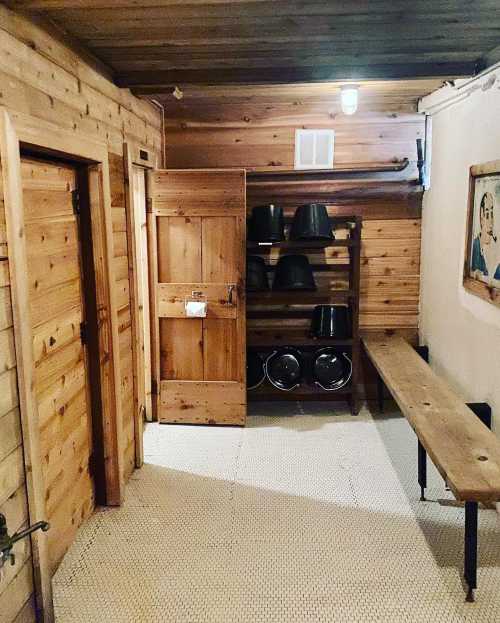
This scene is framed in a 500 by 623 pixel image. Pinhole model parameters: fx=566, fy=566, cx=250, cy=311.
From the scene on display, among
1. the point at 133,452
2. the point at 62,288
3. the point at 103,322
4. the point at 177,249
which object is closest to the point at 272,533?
the point at 133,452

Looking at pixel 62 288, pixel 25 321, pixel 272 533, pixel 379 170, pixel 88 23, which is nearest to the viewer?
pixel 25 321

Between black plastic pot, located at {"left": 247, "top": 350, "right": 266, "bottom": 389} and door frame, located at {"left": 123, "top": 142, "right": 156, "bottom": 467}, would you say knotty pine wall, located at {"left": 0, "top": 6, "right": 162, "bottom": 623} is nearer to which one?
door frame, located at {"left": 123, "top": 142, "right": 156, "bottom": 467}

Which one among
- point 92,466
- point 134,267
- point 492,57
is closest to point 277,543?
point 92,466

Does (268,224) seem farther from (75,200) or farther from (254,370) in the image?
(75,200)

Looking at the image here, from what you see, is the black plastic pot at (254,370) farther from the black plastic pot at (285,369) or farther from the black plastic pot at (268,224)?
the black plastic pot at (268,224)

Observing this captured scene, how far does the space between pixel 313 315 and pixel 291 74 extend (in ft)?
6.33

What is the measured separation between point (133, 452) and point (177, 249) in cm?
141

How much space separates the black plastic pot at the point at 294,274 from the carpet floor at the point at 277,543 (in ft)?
3.65

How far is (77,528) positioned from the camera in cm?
278

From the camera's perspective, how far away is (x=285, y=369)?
4273mm

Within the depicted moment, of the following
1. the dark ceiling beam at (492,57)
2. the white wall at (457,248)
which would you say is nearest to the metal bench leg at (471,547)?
the white wall at (457,248)

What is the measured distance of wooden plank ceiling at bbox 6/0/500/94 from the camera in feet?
6.76

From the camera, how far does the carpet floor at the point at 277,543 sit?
225 centimetres

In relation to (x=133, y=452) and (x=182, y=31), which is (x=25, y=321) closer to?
(x=182, y=31)
